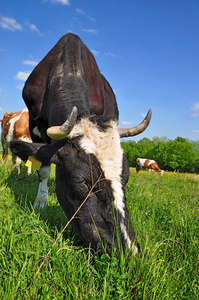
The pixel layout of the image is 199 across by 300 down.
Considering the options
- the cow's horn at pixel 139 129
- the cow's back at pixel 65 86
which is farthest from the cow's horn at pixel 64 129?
the cow's horn at pixel 139 129

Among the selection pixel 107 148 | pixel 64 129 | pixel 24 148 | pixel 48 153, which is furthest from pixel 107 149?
pixel 24 148

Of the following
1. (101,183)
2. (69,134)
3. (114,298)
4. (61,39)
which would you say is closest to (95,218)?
(101,183)

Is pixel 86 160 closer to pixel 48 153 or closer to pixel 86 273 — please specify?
pixel 48 153

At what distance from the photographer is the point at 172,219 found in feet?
11.7

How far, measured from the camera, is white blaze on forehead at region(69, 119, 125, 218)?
272 centimetres

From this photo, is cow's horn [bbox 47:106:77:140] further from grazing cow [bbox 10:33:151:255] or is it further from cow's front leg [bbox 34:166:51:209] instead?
cow's front leg [bbox 34:166:51:209]

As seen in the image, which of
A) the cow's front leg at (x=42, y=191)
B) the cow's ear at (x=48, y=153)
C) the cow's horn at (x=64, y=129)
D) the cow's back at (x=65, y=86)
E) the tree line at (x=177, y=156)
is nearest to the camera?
the cow's horn at (x=64, y=129)

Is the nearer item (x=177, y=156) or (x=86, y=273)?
(x=86, y=273)

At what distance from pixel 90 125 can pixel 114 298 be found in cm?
193

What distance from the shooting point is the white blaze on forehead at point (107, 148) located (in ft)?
8.92

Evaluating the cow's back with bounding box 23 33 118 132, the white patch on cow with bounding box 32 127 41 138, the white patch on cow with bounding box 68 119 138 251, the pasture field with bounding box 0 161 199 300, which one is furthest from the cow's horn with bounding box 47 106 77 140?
the white patch on cow with bounding box 32 127 41 138

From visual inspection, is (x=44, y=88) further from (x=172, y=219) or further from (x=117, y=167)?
(x=172, y=219)

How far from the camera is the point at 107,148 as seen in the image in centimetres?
297

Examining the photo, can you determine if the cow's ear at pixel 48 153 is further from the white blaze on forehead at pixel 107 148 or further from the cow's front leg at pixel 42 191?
the cow's front leg at pixel 42 191
